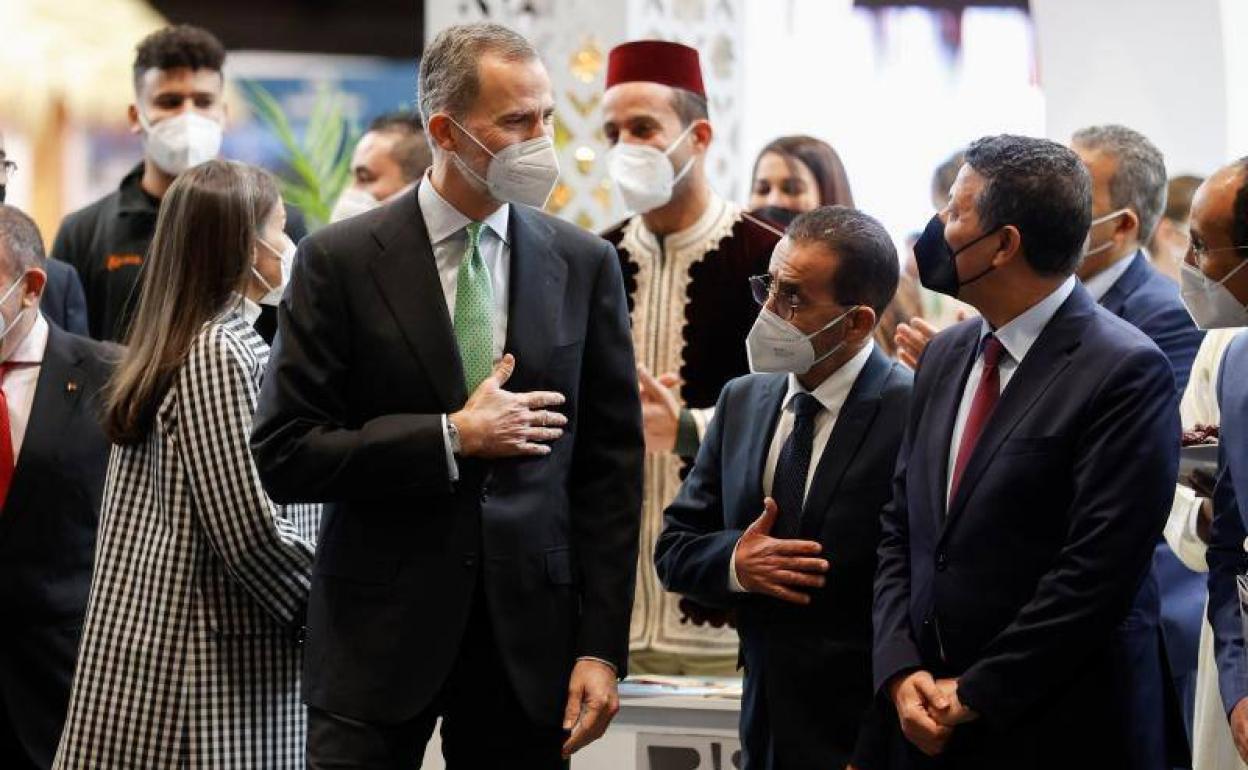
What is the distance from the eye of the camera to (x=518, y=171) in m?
3.17

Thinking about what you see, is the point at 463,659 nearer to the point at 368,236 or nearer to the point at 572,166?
the point at 368,236

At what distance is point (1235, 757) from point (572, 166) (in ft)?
10.3

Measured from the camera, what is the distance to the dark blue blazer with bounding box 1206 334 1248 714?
10.6ft

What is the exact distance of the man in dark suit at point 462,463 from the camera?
3.01 m

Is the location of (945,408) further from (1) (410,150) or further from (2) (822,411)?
(1) (410,150)

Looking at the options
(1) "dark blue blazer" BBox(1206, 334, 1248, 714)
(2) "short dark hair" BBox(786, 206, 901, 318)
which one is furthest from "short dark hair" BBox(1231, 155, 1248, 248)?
(2) "short dark hair" BBox(786, 206, 901, 318)

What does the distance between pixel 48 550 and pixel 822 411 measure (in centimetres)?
166

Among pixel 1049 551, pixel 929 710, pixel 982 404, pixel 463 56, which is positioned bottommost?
pixel 929 710

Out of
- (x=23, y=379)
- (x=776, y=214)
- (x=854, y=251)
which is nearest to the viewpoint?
(x=854, y=251)

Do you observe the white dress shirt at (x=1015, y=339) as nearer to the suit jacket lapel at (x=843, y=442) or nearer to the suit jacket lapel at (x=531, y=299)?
the suit jacket lapel at (x=843, y=442)

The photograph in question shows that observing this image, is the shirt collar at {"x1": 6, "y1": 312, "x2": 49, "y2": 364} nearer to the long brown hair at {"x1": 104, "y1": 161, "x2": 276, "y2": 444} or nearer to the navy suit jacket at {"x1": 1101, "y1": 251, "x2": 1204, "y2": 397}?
the long brown hair at {"x1": 104, "y1": 161, "x2": 276, "y2": 444}

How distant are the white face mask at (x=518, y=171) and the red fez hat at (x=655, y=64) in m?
1.76

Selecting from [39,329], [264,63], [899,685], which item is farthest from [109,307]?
[264,63]

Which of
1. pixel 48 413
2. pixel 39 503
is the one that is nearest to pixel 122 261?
pixel 48 413
